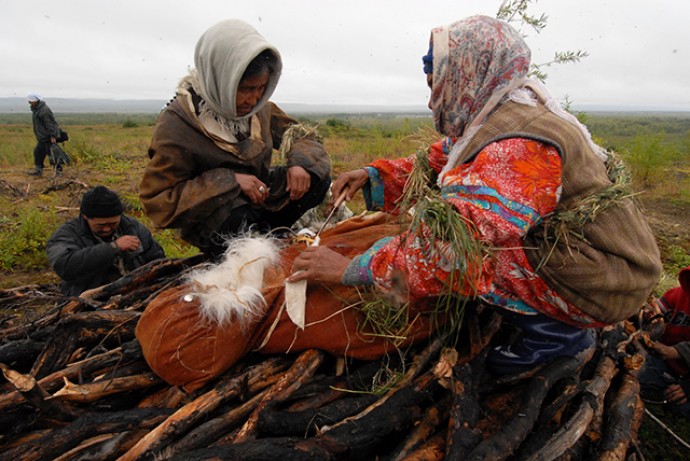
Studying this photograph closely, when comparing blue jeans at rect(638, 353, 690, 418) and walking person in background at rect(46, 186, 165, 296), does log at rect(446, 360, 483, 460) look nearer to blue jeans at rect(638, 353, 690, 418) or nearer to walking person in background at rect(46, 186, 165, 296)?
blue jeans at rect(638, 353, 690, 418)

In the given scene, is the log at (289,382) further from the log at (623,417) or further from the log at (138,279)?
the log at (138,279)

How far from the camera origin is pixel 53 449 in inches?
64.8

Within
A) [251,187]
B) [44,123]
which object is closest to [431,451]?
[251,187]

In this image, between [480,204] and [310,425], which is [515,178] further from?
[310,425]

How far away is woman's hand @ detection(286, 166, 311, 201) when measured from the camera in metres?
3.04

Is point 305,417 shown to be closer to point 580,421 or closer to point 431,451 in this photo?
point 431,451

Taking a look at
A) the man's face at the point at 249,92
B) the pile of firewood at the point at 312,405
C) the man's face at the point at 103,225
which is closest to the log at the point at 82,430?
the pile of firewood at the point at 312,405

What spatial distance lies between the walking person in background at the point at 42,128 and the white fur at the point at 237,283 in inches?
425

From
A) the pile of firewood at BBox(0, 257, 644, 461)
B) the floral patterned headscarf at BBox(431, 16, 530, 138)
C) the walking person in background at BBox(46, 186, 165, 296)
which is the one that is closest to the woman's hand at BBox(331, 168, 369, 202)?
the floral patterned headscarf at BBox(431, 16, 530, 138)

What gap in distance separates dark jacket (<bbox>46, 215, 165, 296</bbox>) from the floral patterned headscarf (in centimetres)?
323

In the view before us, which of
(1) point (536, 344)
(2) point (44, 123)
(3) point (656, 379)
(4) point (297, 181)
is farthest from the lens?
(2) point (44, 123)

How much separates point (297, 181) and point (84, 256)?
6.79ft

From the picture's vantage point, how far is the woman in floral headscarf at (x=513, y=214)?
159 cm

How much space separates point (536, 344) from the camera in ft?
7.11
